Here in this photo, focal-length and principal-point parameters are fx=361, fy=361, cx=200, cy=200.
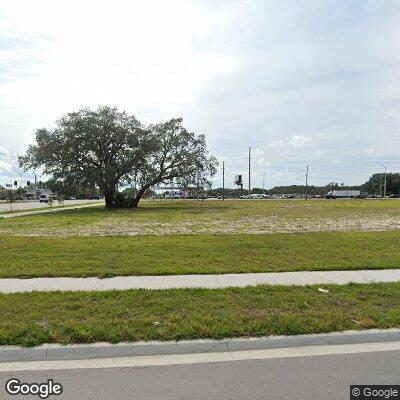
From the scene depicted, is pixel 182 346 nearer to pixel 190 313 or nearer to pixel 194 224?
pixel 190 313

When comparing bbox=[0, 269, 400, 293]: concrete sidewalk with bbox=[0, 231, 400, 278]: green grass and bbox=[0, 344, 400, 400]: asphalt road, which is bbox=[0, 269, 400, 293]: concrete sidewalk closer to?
bbox=[0, 231, 400, 278]: green grass

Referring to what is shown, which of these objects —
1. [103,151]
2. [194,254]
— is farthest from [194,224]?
[103,151]

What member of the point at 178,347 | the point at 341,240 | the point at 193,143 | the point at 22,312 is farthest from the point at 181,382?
the point at 193,143

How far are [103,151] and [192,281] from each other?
111 feet

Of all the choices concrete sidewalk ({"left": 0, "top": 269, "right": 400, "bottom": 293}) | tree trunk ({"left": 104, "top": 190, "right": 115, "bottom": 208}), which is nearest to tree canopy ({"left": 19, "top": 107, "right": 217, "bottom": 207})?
tree trunk ({"left": 104, "top": 190, "right": 115, "bottom": 208})

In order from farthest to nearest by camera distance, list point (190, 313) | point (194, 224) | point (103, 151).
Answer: point (103, 151) < point (194, 224) < point (190, 313)

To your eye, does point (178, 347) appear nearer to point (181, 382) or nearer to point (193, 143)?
point (181, 382)

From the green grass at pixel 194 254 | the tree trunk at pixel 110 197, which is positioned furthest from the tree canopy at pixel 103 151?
the green grass at pixel 194 254

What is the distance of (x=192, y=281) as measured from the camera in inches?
273

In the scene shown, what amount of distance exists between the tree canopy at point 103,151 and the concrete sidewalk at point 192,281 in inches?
1196

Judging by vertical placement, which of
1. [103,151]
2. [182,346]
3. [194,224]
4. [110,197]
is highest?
[103,151]

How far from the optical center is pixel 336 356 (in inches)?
160

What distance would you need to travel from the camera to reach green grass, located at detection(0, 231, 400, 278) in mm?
8008

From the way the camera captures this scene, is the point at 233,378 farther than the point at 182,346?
No
